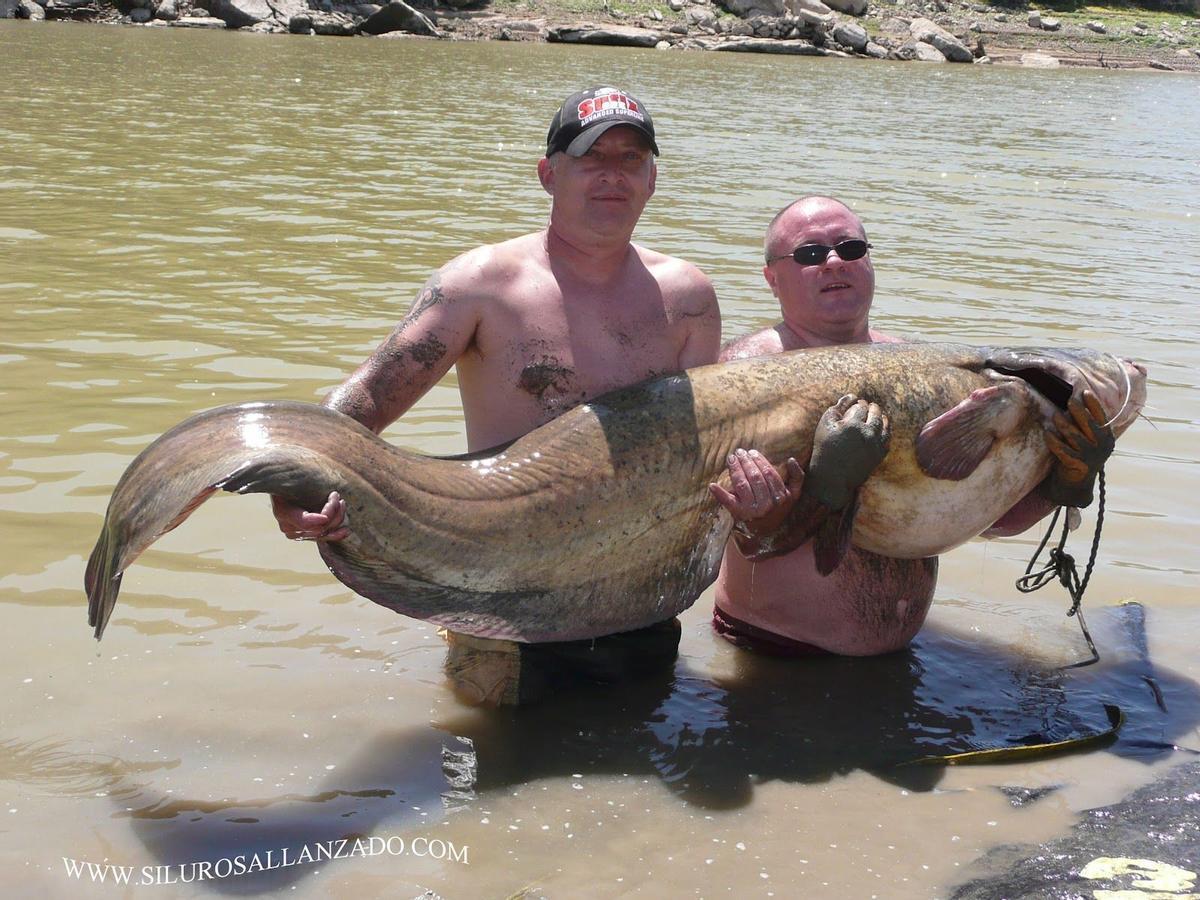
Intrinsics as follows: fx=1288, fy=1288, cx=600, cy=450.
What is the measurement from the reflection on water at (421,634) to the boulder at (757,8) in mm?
27906

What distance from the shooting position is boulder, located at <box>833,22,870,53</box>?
36.0 meters

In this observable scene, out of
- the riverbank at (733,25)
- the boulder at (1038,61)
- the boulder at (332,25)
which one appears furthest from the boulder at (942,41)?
the boulder at (332,25)

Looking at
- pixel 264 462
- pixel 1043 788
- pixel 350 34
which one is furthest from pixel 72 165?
pixel 350 34

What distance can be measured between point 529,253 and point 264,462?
120 centimetres

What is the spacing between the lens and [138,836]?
112 inches

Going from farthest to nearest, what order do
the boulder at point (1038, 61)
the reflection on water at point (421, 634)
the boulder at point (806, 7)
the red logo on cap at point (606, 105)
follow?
the boulder at point (806, 7), the boulder at point (1038, 61), the red logo on cap at point (606, 105), the reflection on water at point (421, 634)

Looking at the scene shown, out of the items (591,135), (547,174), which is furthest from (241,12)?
(591,135)

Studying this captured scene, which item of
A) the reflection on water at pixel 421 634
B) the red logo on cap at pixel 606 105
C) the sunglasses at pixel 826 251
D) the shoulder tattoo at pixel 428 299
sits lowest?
the reflection on water at pixel 421 634

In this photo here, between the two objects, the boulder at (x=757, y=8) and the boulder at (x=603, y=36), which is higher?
the boulder at (x=757, y=8)

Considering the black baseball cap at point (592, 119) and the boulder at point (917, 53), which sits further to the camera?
the boulder at point (917, 53)

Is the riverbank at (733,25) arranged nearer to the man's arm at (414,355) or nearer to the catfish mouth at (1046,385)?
the man's arm at (414,355)

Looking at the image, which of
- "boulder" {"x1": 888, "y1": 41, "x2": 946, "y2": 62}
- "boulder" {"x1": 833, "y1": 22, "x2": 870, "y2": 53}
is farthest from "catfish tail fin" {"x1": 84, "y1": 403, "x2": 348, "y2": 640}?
"boulder" {"x1": 888, "y1": 41, "x2": 946, "y2": 62}

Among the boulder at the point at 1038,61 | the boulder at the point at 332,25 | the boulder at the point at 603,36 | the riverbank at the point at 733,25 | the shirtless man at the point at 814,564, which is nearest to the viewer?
the shirtless man at the point at 814,564

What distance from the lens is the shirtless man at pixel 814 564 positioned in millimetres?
3777
